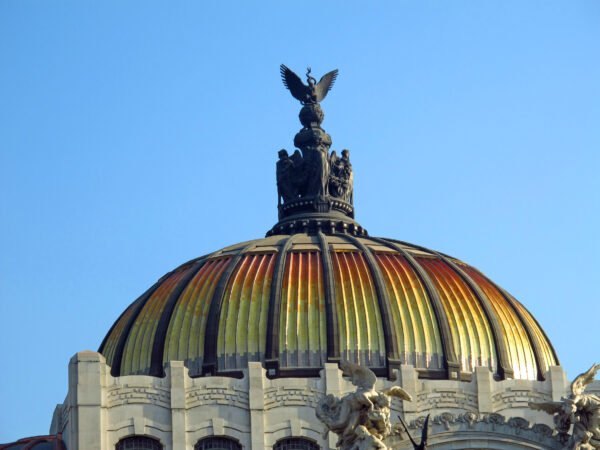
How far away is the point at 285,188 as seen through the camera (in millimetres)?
163750

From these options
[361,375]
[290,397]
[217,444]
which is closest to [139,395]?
[217,444]

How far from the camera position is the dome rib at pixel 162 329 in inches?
5807

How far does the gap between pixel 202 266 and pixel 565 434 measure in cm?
3447

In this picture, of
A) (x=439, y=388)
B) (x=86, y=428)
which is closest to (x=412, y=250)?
(x=439, y=388)

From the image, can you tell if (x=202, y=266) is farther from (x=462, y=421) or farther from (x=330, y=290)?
(x=462, y=421)

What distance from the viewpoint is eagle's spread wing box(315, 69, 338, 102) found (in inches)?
6663

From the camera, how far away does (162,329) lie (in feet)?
488

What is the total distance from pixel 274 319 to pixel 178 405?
10094mm

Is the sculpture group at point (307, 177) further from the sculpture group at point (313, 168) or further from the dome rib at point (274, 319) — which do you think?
the dome rib at point (274, 319)

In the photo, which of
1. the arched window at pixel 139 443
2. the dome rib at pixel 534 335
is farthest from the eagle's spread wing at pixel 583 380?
the arched window at pixel 139 443

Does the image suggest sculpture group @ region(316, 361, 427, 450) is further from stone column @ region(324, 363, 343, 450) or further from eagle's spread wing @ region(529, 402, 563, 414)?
stone column @ region(324, 363, 343, 450)

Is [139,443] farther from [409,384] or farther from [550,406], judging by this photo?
[550,406]

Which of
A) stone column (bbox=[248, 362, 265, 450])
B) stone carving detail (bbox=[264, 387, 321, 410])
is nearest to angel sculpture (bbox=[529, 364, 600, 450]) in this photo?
stone carving detail (bbox=[264, 387, 321, 410])

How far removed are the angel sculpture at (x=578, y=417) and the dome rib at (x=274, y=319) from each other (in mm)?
22737
